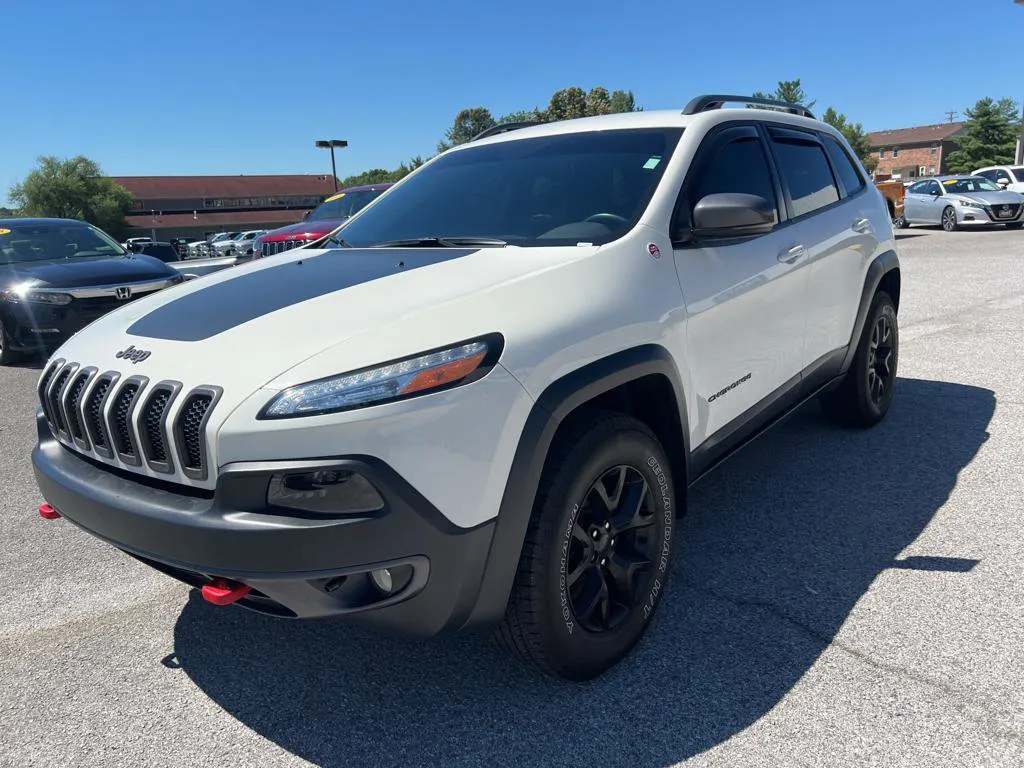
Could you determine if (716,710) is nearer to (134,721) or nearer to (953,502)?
(134,721)

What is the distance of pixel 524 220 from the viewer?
9.79ft

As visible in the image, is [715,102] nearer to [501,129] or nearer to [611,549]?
[501,129]

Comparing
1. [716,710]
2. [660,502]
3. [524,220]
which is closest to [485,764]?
[716,710]

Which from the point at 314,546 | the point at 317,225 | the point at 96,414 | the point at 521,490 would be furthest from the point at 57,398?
the point at 317,225

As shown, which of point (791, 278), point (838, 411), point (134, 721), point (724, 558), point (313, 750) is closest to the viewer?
point (313, 750)

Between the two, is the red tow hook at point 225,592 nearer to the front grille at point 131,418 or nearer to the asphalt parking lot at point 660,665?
the front grille at point 131,418

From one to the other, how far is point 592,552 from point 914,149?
87.7 metres

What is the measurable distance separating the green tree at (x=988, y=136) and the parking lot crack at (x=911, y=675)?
63881 mm

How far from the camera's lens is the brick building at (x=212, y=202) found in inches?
2739

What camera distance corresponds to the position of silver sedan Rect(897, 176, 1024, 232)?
19.7m

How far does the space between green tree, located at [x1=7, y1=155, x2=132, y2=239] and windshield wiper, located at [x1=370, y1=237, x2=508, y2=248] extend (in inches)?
2682

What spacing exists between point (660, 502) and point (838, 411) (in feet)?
8.25

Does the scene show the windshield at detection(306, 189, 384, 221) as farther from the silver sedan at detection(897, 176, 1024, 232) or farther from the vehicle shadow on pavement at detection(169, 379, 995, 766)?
the silver sedan at detection(897, 176, 1024, 232)

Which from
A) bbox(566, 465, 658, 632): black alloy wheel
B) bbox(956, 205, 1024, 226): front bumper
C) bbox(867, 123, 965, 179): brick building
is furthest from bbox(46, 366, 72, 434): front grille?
bbox(867, 123, 965, 179): brick building
